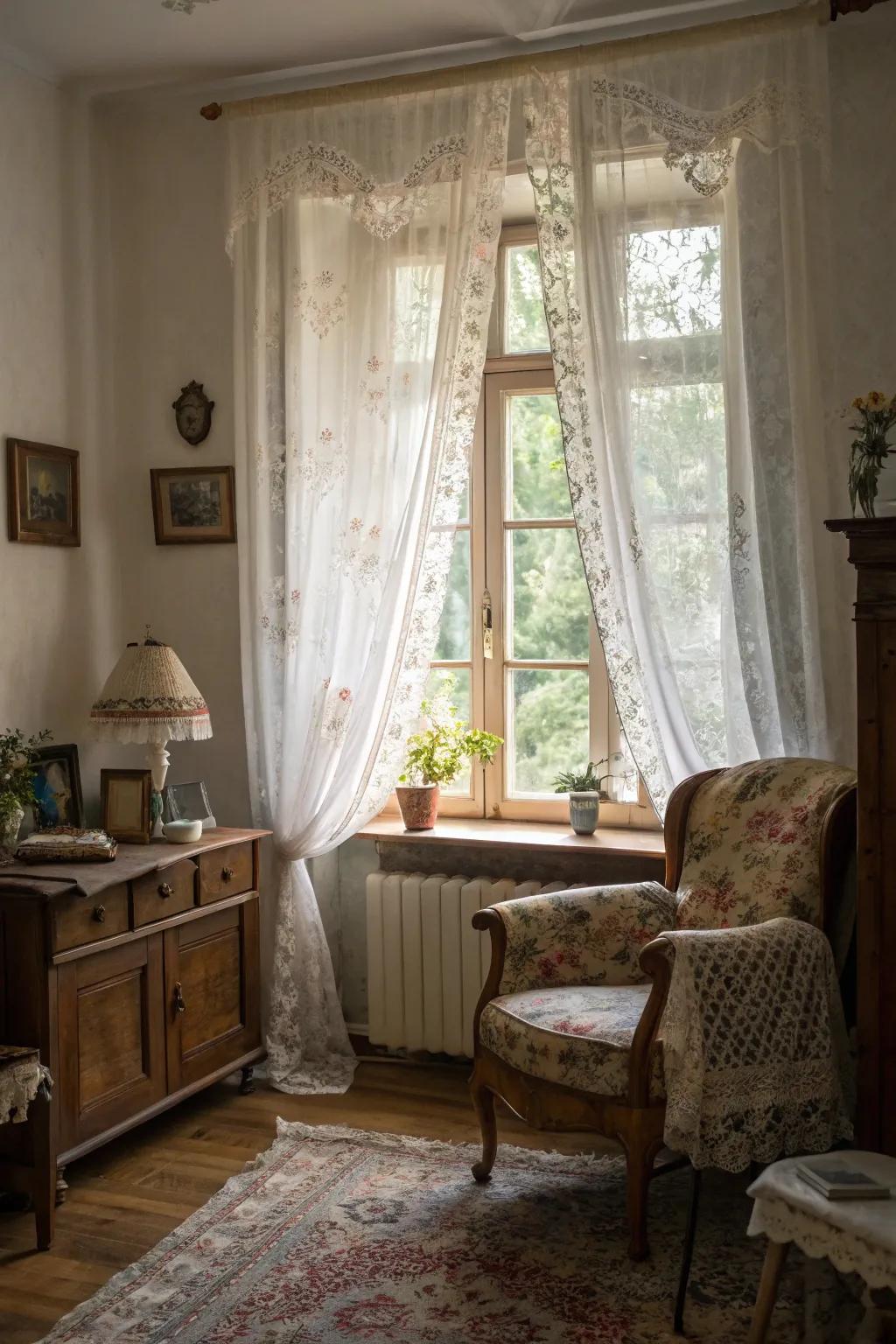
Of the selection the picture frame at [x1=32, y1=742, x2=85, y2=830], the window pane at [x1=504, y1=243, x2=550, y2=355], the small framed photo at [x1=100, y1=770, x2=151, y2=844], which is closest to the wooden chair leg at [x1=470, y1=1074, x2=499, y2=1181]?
the small framed photo at [x1=100, y1=770, x2=151, y2=844]

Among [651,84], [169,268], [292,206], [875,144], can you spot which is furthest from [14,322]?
[875,144]

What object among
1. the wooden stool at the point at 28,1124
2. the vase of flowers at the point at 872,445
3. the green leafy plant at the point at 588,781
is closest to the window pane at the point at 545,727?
the green leafy plant at the point at 588,781

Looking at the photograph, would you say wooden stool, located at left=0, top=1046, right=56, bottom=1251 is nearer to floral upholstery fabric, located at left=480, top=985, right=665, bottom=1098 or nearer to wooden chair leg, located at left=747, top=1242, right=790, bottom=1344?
floral upholstery fabric, located at left=480, top=985, right=665, bottom=1098

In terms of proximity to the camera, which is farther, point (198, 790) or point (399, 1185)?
point (198, 790)

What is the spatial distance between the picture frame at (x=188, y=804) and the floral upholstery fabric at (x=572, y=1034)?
119 cm

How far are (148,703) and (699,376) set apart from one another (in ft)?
5.86

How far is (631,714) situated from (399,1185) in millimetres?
1374

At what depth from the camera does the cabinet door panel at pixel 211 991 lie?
135 inches

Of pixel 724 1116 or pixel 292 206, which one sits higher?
pixel 292 206

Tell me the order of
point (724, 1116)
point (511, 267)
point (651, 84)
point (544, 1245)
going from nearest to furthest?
point (724, 1116) < point (544, 1245) < point (651, 84) < point (511, 267)

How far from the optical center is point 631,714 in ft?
11.5

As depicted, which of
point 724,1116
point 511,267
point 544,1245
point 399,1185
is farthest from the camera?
point 511,267

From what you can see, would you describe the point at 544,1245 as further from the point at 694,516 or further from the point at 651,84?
the point at 651,84

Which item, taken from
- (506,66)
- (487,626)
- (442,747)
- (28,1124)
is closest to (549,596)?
(487,626)
